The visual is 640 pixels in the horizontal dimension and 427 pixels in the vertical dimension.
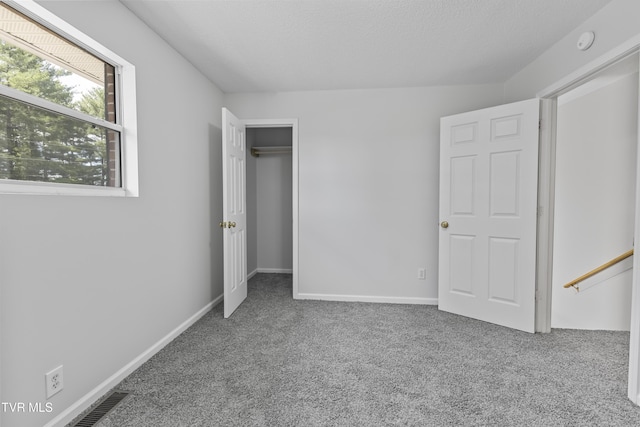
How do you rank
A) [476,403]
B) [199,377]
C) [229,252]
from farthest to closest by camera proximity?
[229,252] < [199,377] < [476,403]

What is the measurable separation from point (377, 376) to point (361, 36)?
2.43 m

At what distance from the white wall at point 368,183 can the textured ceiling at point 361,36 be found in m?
0.29

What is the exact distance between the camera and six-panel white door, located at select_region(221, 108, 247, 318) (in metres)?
2.90

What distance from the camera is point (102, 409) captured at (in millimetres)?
1670

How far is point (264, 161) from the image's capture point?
487 centimetres

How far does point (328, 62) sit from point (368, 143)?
3.31 feet

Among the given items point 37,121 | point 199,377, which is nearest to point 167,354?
point 199,377

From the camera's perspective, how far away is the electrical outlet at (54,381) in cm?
146

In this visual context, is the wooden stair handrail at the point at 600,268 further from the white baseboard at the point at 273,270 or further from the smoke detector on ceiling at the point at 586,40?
the white baseboard at the point at 273,270

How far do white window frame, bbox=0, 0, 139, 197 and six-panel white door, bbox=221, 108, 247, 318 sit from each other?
2.92 ft

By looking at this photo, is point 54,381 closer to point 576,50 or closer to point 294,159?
point 294,159

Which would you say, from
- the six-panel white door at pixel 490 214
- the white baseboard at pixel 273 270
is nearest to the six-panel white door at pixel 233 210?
the white baseboard at pixel 273 270

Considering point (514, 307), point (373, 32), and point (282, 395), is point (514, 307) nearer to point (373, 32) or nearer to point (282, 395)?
point (282, 395)

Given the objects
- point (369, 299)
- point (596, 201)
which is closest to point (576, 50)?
point (596, 201)
